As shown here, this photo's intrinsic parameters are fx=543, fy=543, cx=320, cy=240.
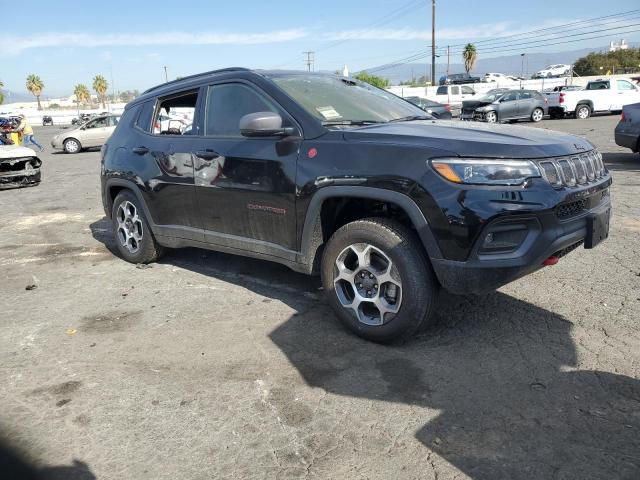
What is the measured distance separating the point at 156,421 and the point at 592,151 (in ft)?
10.6

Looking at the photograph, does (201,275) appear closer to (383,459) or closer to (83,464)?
(83,464)

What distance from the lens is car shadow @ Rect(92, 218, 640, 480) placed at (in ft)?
8.03

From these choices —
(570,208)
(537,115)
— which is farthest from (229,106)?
(537,115)

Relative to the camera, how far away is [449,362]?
335cm

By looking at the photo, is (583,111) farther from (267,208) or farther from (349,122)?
(267,208)

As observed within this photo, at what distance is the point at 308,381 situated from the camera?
10.6 feet

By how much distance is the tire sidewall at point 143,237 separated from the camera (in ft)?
18.0

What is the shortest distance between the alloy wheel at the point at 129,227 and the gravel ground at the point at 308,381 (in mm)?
557

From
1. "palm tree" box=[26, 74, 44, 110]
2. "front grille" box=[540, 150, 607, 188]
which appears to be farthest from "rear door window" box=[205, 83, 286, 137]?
"palm tree" box=[26, 74, 44, 110]

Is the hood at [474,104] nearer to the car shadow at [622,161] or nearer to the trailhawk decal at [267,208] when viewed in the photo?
the car shadow at [622,161]

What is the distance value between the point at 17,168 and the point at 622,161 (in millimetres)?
13402

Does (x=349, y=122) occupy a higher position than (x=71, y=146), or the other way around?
(x=349, y=122)

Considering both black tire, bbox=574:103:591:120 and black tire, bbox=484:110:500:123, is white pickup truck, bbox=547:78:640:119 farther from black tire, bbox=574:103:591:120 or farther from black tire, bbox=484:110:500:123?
black tire, bbox=484:110:500:123

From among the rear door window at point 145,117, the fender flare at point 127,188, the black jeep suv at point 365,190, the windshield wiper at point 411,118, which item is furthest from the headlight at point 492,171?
the rear door window at point 145,117
